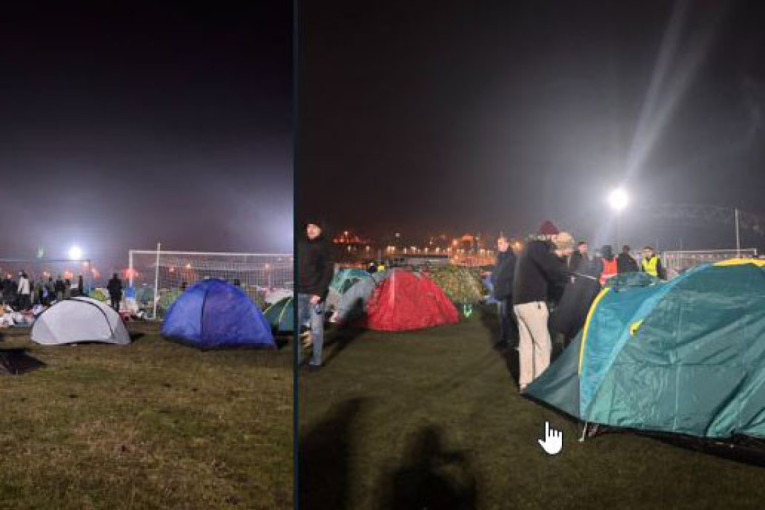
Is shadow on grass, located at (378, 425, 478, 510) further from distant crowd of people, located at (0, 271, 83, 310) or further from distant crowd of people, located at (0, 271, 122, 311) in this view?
distant crowd of people, located at (0, 271, 83, 310)

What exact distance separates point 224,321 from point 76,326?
11.9ft

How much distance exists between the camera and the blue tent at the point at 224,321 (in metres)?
11.5

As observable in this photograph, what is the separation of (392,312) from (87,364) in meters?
6.36

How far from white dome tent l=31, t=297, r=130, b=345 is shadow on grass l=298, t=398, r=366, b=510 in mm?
8076

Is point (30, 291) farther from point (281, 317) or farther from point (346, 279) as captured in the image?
point (346, 279)

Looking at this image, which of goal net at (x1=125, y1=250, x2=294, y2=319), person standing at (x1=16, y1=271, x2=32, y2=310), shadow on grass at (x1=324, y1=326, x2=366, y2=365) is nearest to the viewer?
shadow on grass at (x1=324, y1=326, x2=366, y2=365)

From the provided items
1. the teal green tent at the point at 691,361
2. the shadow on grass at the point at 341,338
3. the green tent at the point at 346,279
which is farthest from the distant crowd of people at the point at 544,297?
the green tent at the point at 346,279

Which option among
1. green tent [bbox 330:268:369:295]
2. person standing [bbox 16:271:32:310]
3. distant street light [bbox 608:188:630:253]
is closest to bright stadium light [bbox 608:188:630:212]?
distant street light [bbox 608:188:630:253]

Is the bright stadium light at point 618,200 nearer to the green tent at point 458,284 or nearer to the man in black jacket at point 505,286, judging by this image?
the man in black jacket at point 505,286

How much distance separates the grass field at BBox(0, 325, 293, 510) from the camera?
13.9 ft

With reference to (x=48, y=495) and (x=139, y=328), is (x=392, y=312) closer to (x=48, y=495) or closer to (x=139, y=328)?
(x=139, y=328)

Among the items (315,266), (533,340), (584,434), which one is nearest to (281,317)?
(315,266)

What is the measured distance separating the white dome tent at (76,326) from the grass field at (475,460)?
22.7ft

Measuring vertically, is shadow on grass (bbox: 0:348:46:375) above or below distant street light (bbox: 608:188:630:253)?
below
